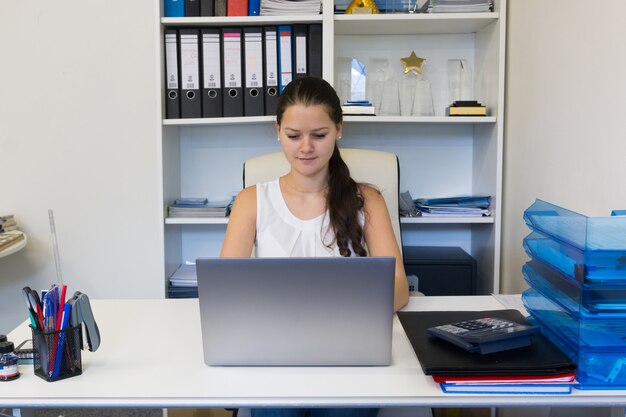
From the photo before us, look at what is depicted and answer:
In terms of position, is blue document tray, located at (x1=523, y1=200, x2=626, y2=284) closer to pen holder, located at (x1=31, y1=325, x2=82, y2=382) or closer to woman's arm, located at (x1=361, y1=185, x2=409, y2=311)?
woman's arm, located at (x1=361, y1=185, x2=409, y2=311)

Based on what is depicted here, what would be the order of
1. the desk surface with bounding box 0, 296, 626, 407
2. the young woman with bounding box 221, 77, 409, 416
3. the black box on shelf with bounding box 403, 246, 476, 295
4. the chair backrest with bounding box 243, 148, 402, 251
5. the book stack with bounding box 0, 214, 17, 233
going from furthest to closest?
the book stack with bounding box 0, 214, 17, 233
the black box on shelf with bounding box 403, 246, 476, 295
the chair backrest with bounding box 243, 148, 402, 251
the young woman with bounding box 221, 77, 409, 416
the desk surface with bounding box 0, 296, 626, 407

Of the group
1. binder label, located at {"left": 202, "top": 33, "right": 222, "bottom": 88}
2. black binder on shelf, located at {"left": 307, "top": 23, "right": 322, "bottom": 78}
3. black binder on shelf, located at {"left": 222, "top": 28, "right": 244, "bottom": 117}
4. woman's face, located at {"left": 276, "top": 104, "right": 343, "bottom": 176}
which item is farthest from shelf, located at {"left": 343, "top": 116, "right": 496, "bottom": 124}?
woman's face, located at {"left": 276, "top": 104, "right": 343, "bottom": 176}

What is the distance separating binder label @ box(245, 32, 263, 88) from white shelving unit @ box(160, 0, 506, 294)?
0.20ft

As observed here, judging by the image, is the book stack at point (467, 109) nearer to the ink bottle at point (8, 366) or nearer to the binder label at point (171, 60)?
the binder label at point (171, 60)

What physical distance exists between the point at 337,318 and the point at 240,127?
6.34 ft

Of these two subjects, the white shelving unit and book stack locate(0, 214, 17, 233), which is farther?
book stack locate(0, 214, 17, 233)

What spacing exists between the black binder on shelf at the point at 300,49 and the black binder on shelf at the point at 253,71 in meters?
0.13

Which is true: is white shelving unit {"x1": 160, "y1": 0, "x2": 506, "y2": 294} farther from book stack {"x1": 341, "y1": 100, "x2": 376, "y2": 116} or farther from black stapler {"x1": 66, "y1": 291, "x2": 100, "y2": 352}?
black stapler {"x1": 66, "y1": 291, "x2": 100, "y2": 352}

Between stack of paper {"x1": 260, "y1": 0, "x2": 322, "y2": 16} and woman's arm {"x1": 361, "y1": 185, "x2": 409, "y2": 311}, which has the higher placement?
stack of paper {"x1": 260, "y1": 0, "x2": 322, "y2": 16}

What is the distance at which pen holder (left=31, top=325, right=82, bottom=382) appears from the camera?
116 centimetres

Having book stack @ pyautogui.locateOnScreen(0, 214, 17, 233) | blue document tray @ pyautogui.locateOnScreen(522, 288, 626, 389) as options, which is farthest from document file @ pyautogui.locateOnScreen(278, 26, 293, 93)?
blue document tray @ pyautogui.locateOnScreen(522, 288, 626, 389)

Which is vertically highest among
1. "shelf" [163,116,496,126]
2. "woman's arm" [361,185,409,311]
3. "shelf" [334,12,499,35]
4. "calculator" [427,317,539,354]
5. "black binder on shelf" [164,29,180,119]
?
"shelf" [334,12,499,35]

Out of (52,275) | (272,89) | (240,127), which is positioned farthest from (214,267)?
(52,275)

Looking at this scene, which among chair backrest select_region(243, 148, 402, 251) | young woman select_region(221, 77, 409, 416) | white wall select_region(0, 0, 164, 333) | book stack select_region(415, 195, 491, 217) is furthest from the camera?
white wall select_region(0, 0, 164, 333)
